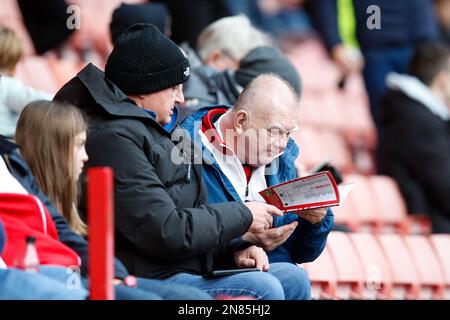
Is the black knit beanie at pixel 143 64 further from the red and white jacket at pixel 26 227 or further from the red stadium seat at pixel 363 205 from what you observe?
the red stadium seat at pixel 363 205

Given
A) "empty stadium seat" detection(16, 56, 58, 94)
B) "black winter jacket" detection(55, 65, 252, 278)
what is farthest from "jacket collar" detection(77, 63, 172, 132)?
"empty stadium seat" detection(16, 56, 58, 94)

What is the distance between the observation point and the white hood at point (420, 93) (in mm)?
8875

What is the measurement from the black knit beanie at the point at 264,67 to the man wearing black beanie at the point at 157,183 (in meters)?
1.68

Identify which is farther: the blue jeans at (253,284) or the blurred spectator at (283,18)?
the blurred spectator at (283,18)

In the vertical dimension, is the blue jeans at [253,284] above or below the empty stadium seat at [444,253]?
below

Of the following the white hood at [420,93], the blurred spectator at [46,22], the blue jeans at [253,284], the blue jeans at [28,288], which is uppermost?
the blurred spectator at [46,22]

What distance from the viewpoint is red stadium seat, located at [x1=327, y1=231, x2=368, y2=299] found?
685 cm

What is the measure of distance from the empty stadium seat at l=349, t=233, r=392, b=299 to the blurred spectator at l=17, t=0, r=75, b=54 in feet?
7.76

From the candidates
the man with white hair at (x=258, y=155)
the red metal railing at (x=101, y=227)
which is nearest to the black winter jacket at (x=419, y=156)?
the man with white hair at (x=258, y=155)

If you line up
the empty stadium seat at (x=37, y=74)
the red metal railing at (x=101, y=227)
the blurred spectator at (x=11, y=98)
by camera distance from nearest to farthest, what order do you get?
the red metal railing at (x=101, y=227)
the blurred spectator at (x=11, y=98)
the empty stadium seat at (x=37, y=74)

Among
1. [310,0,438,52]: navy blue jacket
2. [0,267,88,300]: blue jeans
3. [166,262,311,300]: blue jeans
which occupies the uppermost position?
[310,0,438,52]: navy blue jacket

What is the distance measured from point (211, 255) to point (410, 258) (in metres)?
2.68

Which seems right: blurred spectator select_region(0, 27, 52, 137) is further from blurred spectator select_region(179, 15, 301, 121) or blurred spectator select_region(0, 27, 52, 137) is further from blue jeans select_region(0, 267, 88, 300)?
blue jeans select_region(0, 267, 88, 300)
